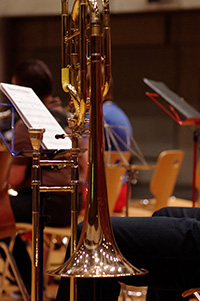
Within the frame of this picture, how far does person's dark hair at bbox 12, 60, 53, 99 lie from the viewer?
9.82ft

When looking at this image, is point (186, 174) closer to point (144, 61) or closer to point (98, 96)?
point (144, 61)

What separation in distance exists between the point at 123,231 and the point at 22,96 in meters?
0.75

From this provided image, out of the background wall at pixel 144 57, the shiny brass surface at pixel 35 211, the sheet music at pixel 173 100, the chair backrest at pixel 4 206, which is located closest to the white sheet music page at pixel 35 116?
the shiny brass surface at pixel 35 211

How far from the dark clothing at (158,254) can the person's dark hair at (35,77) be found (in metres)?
1.63

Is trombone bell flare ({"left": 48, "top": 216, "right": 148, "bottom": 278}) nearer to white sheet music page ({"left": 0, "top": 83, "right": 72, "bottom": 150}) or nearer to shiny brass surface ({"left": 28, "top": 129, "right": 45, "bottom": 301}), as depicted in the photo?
shiny brass surface ({"left": 28, "top": 129, "right": 45, "bottom": 301})

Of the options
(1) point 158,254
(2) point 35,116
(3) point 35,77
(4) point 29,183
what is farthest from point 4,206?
(1) point 158,254

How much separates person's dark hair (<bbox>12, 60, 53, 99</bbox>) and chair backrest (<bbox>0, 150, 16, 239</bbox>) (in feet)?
2.24

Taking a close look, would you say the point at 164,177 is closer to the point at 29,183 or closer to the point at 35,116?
the point at 29,183

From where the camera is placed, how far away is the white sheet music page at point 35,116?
183 centimetres

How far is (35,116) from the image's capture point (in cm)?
189

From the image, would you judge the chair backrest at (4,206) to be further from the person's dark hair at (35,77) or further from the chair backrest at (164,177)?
the chair backrest at (164,177)

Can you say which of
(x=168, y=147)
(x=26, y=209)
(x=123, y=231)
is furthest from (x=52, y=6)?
(x=123, y=231)

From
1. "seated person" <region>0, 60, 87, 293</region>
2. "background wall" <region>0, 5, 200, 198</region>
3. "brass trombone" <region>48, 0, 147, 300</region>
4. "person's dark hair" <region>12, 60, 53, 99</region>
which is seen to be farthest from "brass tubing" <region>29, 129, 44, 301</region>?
"background wall" <region>0, 5, 200, 198</region>

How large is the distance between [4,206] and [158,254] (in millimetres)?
1132
